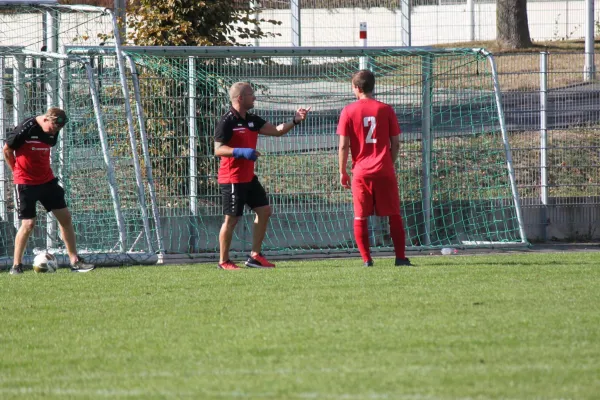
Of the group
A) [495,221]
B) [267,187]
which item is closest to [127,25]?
[267,187]

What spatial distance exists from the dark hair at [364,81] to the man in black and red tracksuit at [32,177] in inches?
127

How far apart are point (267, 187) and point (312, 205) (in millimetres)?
633

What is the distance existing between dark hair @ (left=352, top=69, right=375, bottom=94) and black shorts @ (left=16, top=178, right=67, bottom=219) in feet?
11.2

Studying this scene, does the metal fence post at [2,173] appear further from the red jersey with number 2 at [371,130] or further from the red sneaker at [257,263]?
the red jersey with number 2 at [371,130]

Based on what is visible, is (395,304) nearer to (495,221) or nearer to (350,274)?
(350,274)

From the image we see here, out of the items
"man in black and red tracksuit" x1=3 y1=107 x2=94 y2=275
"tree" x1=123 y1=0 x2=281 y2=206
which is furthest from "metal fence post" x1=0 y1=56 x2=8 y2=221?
"man in black and red tracksuit" x1=3 y1=107 x2=94 y2=275

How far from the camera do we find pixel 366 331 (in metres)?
6.72

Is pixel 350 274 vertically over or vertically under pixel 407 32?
under

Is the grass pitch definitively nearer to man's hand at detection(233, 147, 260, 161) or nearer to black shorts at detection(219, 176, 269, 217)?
black shorts at detection(219, 176, 269, 217)

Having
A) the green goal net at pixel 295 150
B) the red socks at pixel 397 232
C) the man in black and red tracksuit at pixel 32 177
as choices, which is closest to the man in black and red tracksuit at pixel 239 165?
the red socks at pixel 397 232

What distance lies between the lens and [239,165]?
10.8 meters

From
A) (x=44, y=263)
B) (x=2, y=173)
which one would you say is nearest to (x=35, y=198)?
(x=44, y=263)

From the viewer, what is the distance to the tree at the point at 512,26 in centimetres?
2314

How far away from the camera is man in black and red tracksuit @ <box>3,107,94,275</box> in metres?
10.5
